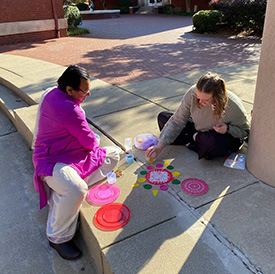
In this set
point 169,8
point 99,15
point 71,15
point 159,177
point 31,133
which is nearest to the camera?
point 159,177

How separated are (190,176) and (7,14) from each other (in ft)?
36.5

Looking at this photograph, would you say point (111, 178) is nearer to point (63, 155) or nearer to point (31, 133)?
point (63, 155)

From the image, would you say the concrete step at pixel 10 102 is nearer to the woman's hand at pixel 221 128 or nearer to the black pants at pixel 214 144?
the black pants at pixel 214 144

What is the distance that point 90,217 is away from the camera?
2.25 meters

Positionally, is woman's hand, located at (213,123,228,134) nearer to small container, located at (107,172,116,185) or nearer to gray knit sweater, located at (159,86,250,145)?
gray knit sweater, located at (159,86,250,145)

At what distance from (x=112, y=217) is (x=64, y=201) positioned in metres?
0.38

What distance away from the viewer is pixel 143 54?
8.62 metres

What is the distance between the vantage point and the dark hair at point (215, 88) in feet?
8.14

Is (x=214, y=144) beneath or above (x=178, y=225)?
above

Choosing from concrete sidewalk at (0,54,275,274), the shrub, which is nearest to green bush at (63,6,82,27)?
the shrub

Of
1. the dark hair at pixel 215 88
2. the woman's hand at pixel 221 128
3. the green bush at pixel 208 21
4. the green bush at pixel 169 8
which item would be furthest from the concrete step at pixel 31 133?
the green bush at pixel 169 8

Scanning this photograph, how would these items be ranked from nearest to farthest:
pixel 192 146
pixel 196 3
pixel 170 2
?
pixel 192 146, pixel 196 3, pixel 170 2

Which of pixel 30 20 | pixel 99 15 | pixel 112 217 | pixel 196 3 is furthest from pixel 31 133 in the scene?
pixel 196 3

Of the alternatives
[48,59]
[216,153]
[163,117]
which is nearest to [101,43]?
[48,59]
